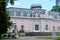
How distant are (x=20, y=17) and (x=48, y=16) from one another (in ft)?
22.8

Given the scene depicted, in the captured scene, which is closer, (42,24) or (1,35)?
(1,35)

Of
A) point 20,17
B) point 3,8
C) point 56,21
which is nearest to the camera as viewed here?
point 3,8

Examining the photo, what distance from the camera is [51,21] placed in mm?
56188

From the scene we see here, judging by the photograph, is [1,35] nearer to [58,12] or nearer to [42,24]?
[42,24]

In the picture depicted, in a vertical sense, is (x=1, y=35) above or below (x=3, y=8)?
below

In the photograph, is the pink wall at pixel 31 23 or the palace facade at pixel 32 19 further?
the pink wall at pixel 31 23

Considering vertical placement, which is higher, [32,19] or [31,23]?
[32,19]

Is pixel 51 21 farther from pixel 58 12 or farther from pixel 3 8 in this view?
pixel 3 8

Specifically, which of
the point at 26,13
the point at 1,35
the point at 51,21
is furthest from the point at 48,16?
the point at 1,35

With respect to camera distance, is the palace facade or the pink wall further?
the pink wall

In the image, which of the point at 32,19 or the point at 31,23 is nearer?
the point at 31,23

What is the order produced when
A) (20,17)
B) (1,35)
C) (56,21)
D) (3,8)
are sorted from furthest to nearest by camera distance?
1. (56,21)
2. (20,17)
3. (1,35)
4. (3,8)

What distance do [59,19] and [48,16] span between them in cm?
465

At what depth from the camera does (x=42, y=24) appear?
55.8 m
